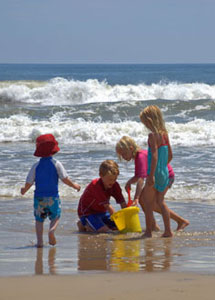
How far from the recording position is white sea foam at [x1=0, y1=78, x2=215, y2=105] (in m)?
28.6

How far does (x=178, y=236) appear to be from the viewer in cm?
589

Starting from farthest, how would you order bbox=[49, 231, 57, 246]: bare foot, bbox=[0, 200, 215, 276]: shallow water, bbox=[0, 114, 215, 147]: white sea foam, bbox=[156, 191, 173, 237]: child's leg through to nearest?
1. bbox=[0, 114, 215, 147]: white sea foam
2. bbox=[156, 191, 173, 237]: child's leg
3. bbox=[49, 231, 57, 246]: bare foot
4. bbox=[0, 200, 215, 276]: shallow water

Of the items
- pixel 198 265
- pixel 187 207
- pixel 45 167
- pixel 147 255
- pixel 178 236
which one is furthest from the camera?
pixel 187 207

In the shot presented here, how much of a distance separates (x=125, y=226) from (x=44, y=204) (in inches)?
40.7

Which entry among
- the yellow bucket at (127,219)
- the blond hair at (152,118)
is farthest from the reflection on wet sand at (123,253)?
the blond hair at (152,118)

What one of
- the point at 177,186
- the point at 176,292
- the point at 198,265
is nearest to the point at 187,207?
the point at 177,186

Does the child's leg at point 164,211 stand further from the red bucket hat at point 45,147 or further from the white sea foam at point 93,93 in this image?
the white sea foam at point 93,93

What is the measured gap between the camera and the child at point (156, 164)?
18.8 ft

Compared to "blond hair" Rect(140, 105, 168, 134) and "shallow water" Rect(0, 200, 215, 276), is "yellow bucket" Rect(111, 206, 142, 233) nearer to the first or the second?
"shallow water" Rect(0, 200, 215, 276)

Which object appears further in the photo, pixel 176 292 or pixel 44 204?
pixel 44 204

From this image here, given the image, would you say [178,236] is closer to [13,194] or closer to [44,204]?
[44,204]

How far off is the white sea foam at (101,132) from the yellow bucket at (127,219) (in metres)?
8.82

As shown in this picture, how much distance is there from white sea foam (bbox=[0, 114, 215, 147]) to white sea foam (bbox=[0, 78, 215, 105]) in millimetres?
10257

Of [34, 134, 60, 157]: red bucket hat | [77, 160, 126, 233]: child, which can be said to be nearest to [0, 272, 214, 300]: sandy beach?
[34, 134, 60, 157]: red bucket hat
